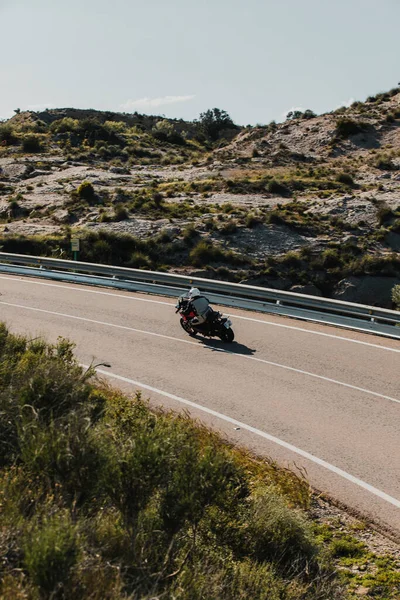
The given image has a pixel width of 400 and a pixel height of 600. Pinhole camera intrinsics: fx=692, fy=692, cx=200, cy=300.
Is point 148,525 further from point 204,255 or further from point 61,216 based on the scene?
point 61,216

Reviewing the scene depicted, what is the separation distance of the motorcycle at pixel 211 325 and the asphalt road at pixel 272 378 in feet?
0.80

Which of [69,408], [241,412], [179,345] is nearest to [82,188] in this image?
[179,345]

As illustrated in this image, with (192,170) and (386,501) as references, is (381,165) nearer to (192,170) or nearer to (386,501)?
(192,170)

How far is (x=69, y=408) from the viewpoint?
27.5 feet

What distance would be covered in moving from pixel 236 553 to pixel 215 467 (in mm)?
1215

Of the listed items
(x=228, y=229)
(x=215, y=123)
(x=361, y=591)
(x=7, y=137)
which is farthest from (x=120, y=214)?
(x=215, y=123)

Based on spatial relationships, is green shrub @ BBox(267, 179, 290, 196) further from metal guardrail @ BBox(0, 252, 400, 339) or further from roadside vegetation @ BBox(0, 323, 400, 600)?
roadside vegetation @ BBox(0, 323, 400, 600)

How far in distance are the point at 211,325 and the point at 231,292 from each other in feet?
13.2

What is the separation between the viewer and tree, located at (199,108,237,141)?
93062mm

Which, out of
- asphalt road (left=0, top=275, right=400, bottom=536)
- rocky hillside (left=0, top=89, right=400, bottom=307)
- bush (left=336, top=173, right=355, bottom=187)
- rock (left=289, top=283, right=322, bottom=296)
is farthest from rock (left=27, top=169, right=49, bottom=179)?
asphalt road (left=0, top=275, right=400, bottom=536)

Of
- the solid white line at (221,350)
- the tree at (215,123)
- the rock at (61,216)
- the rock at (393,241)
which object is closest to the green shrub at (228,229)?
the rock at (393,241)

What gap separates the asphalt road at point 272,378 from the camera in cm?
973

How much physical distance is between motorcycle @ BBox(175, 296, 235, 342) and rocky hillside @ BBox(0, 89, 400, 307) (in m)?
11.1

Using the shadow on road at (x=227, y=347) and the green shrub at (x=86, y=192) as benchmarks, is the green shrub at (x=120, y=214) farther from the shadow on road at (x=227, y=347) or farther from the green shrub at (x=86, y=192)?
the shadow on road at (x=227, y=347)
